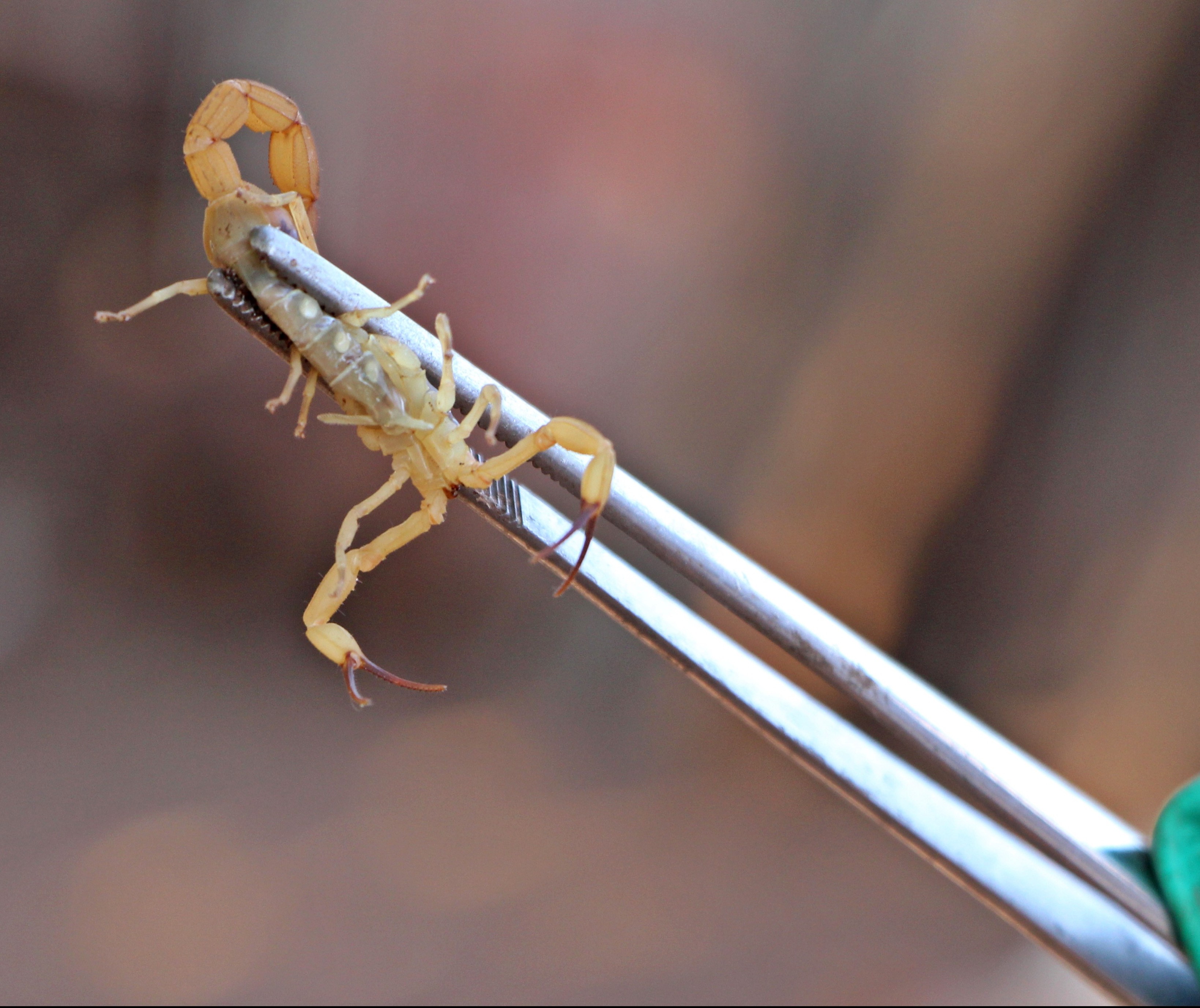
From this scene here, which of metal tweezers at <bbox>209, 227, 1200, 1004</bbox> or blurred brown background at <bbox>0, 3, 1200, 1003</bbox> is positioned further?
blurred brown background at <bbox>0, 3, 1200, 1003</bbox>

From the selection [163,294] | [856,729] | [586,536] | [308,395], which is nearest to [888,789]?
[856,729]

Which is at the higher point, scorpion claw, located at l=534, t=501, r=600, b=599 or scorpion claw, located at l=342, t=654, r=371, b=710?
scorpion claw, located at l=534, t=501, r=600, b=599

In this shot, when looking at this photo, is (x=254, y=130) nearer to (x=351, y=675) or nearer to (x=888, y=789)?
(x=351, y=675)

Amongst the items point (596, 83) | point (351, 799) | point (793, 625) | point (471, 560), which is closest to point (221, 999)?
point (351, 799)

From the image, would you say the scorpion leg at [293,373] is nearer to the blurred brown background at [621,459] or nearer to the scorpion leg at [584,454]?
the scorpion leg at [584,454]

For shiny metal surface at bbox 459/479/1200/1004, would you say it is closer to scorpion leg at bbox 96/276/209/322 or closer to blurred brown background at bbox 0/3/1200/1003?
scorpion leg at bbox 96/276/209/322

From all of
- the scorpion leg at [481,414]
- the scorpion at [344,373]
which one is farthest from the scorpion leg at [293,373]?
the scorpion leg at [481,414]

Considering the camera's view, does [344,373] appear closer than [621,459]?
Yes

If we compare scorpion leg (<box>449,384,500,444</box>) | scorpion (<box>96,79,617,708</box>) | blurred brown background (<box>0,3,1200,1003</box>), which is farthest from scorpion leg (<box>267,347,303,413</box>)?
blurred brown background (<box>0,3,1200,1003</box>)
